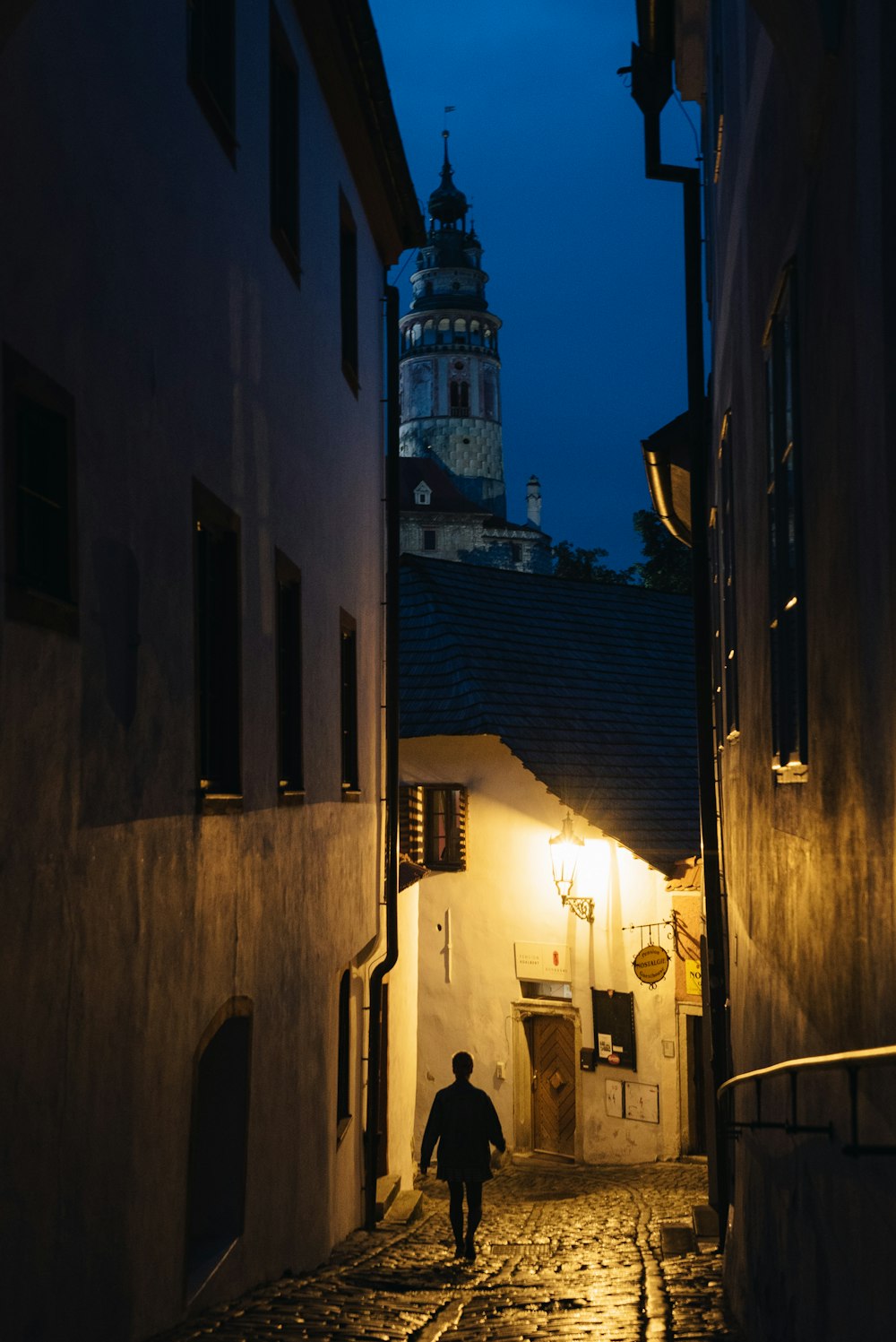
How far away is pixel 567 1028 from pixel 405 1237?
960 cm

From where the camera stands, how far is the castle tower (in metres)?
125

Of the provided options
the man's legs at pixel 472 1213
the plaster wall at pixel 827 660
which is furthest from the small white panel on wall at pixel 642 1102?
the plaster wall at pixel 827 660

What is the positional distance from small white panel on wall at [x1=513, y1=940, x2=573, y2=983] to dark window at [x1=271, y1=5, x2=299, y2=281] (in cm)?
1399

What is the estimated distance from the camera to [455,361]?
126m

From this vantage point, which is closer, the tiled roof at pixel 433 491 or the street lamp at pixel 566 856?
the street lamp at pixel 566 856

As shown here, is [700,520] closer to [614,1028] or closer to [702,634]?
[702,634]

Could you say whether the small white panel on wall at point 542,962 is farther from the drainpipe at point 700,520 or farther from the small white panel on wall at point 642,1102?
the drainpipe at point 700,520

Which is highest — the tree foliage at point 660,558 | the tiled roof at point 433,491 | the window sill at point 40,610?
the tiled roof at point 433,491

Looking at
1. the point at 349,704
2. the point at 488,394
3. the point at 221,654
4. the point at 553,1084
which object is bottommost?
the point at 553,1084

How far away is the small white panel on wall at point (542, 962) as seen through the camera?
74.9 ft

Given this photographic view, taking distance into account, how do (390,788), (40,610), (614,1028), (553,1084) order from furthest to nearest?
1. (553,1084)
2. (614,1028)
3. (390,788)
4. (40,610)

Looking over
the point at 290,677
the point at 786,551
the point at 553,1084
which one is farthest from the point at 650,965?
the point at 786,551

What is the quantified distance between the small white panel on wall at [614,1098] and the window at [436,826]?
3698mm

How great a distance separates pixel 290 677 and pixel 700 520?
16.9 ft
